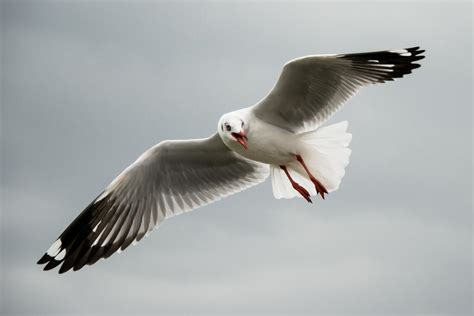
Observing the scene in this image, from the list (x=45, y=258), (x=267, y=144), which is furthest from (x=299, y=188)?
(x=45, y=258)

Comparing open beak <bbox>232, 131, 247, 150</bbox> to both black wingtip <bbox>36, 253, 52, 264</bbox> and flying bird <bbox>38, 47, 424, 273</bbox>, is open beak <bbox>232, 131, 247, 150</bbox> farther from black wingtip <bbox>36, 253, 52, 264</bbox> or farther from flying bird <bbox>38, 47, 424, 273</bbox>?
black wingtip <bbox>36, 253, 52, 264</bbox>

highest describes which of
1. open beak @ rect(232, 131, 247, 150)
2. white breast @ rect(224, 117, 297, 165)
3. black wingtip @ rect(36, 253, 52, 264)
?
open beak @ rect(232, 131, 247, 150)

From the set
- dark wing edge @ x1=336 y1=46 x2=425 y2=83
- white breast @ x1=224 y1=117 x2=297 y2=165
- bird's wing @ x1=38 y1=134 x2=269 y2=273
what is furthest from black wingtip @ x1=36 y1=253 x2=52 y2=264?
dark wing edge @ x1=336 y1=46 x2=425 y2=83

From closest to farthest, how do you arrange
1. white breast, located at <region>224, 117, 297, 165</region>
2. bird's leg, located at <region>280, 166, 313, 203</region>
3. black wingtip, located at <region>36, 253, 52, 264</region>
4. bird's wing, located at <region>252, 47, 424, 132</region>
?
1. bird's wing, located at <region>252, 47, 424, 132</region>
2. white breast, located at <region>224, 117, 297, 165</region>
3. bird's leg, located at <region>280, 166, 313, 203</region>
4. black wingtip, located at <region>36, 253, 52, 264</region>

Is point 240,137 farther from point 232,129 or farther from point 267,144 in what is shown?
point 267,144

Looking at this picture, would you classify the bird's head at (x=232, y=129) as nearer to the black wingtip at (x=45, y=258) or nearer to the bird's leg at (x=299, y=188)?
the bird's leg at (x=299, y=188)

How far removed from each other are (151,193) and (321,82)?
190 cm

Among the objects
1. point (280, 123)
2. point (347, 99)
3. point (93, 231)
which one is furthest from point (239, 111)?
point (93, 231)

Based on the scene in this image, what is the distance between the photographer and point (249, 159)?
6.95m

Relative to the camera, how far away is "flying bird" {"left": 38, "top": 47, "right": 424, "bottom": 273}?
6.34m

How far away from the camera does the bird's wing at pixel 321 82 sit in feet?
20.5

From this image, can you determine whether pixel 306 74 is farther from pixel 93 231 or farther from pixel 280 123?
pixel 93 231

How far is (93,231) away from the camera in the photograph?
7.21m

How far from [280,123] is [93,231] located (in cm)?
194
